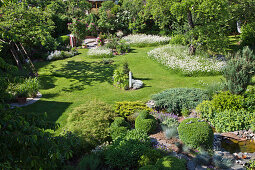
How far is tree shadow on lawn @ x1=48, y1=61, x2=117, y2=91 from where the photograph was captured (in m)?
12.8

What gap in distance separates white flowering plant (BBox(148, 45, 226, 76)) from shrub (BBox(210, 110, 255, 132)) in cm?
566

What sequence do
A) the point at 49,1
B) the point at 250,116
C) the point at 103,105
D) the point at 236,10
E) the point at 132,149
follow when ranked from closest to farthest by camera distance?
the point at 132,149
the point at 250,116
the point at 103,105
the point at 236,10
the point at 49,1

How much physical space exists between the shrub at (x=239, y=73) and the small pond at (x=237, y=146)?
6.95 ft

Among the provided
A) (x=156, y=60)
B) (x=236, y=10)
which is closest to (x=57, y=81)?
(x=156, y=60)

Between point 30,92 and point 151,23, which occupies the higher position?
point 151,23

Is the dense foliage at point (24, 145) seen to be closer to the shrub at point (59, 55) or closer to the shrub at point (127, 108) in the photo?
the shrub at point (127, 108)

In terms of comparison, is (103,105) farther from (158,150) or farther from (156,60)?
(156,60)

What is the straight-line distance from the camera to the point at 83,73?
14375 mm

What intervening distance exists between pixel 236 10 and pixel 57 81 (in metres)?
13.7

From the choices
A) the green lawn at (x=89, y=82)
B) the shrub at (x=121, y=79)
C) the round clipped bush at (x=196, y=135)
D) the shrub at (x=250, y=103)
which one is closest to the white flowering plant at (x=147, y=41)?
the green lawn at (x=89, y=82)

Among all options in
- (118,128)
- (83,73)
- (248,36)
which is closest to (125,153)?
(118,128)

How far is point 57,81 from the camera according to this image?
1295 cm

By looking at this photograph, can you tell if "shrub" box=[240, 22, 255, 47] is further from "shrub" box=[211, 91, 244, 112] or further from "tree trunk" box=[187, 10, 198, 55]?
"shrub" box=[211, 91, 244, 112]

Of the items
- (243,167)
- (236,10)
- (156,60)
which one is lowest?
(243,167)
